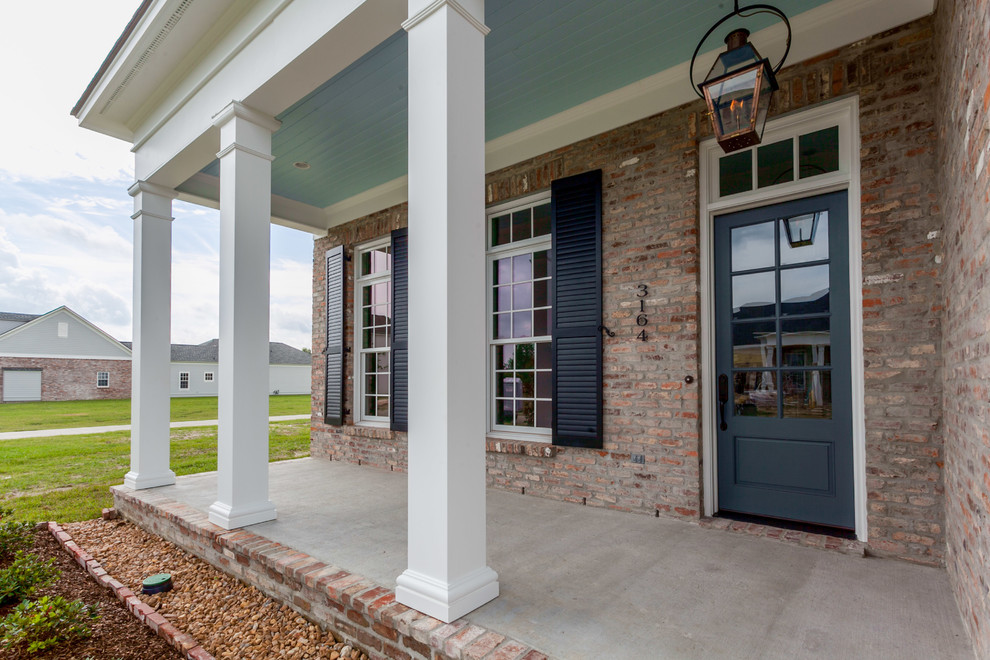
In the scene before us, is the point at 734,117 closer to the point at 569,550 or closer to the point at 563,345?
the point at 563,345

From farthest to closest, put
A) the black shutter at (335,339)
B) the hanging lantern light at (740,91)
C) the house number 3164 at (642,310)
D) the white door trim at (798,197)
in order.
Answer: the black shutter at (335,339)
the house number 3164 at (642,310)
the white door trim at (798,197)
the hanging lantern light at (740,91)

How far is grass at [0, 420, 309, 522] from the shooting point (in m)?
5.02

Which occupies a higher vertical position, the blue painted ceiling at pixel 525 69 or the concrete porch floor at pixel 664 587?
the blue painted ceiling at pixel 525 69

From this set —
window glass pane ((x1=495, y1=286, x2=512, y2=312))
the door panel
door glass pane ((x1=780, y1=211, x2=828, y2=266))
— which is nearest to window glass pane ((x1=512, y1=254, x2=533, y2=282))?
window glass pane ((x1=495, y1=286, x2=512, y2=312))

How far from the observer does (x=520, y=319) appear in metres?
4.62

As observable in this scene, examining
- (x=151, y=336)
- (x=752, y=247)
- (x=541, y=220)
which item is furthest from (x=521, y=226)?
(x=151, y=336)

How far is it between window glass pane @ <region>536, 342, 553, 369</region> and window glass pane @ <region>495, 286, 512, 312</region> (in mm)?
543

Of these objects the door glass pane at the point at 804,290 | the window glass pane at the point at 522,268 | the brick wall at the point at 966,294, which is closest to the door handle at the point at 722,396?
the door glass pane at the point at 804,290

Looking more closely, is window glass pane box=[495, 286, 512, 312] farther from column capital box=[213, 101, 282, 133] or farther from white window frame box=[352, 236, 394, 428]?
column capital box=[213, 101, 282, 133]

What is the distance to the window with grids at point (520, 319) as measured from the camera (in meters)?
4.42

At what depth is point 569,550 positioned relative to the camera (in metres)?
2.76

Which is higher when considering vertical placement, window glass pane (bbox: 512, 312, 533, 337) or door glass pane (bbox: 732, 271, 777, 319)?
door glass pane (bbox: 732, 271, 777, 319)

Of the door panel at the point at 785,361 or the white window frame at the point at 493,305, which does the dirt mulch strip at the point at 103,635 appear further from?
the door panel at the point at 785,361

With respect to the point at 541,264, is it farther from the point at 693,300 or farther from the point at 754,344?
the point at 754,344
